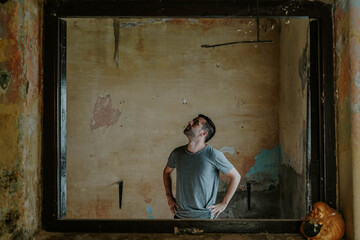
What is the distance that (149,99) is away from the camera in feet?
9.32

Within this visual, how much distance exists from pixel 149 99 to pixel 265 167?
1201 mm

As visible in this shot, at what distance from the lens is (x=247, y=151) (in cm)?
277

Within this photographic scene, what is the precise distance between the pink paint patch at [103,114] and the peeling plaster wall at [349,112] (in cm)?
203

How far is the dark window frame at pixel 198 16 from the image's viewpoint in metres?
1.30

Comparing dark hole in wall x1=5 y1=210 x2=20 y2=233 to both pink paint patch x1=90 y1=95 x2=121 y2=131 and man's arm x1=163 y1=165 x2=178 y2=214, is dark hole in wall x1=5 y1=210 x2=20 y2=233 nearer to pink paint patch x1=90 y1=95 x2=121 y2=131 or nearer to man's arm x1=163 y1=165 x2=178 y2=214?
man's arm x1=163 y1=165 x2=178 y2=214

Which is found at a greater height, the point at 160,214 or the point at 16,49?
the point at 16,49

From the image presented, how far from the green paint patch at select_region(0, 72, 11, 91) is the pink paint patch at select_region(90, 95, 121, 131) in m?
1.67

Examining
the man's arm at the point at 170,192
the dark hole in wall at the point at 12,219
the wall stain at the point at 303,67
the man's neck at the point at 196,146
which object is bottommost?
the man's arm at the point at 170,192

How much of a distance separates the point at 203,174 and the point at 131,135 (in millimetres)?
1090

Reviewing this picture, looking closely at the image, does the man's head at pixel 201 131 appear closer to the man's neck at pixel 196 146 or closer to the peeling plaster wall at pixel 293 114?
the man's neck at pixel 196 146

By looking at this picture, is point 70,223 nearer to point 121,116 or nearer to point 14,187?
point 14,187

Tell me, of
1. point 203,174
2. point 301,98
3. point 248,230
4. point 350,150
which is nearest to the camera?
point 350,150

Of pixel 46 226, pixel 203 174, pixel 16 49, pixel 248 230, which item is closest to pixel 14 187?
pixel 46 226

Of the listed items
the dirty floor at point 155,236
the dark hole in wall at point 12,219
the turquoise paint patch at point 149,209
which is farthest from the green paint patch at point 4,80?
the turquoise paint patch at point 149,209
